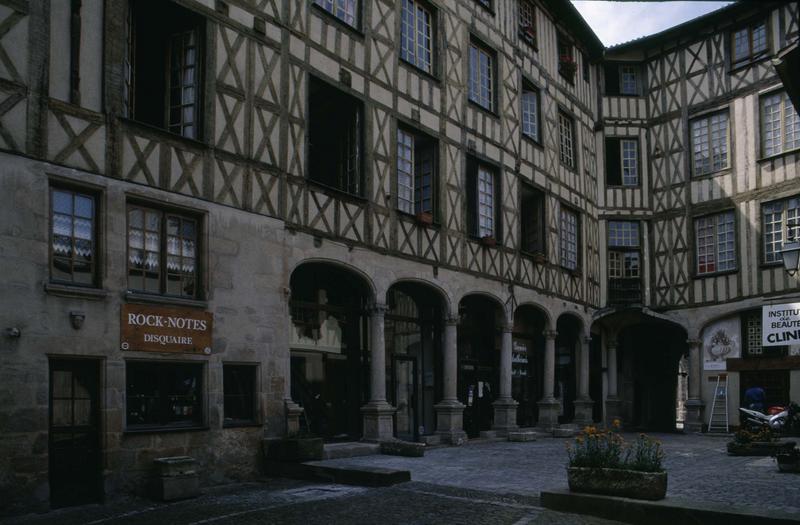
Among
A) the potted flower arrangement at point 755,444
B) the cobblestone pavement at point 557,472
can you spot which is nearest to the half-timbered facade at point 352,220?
the cobblestone pavement at point 557,472

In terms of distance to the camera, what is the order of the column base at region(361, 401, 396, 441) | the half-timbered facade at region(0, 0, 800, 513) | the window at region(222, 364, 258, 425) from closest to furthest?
the half-timbered facade at region(0, 0, 800, 513), the window at region(222, 364, 258, 425), the column base at region(361, 401, 396, 441)

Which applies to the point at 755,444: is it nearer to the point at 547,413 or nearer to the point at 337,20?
the point at 547,413

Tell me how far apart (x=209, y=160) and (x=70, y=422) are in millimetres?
3770

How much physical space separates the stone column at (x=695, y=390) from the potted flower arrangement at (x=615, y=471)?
1391 cm

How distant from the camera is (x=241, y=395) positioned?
1101 cm

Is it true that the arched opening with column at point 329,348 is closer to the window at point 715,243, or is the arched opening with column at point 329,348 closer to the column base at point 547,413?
the column base at point 547,413

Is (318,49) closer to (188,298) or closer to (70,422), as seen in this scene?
(188,298)

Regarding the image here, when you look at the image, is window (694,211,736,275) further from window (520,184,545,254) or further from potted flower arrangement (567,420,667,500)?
potted flower arrangement (567,420,667,500)

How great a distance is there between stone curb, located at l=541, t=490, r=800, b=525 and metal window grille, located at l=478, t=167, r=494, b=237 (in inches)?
375

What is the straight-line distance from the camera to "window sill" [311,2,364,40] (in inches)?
503

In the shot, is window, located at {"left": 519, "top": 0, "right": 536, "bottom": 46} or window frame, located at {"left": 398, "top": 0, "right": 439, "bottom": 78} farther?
window, located at {"left": 519, "top": 0, "right": 536, "bottom": 46}

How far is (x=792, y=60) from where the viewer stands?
6547 mm

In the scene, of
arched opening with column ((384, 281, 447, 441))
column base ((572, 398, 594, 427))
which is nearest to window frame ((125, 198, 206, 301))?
arched opening with column ((384, 281, 447, 441))

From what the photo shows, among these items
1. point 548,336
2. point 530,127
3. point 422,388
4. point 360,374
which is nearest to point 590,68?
point 530,127
